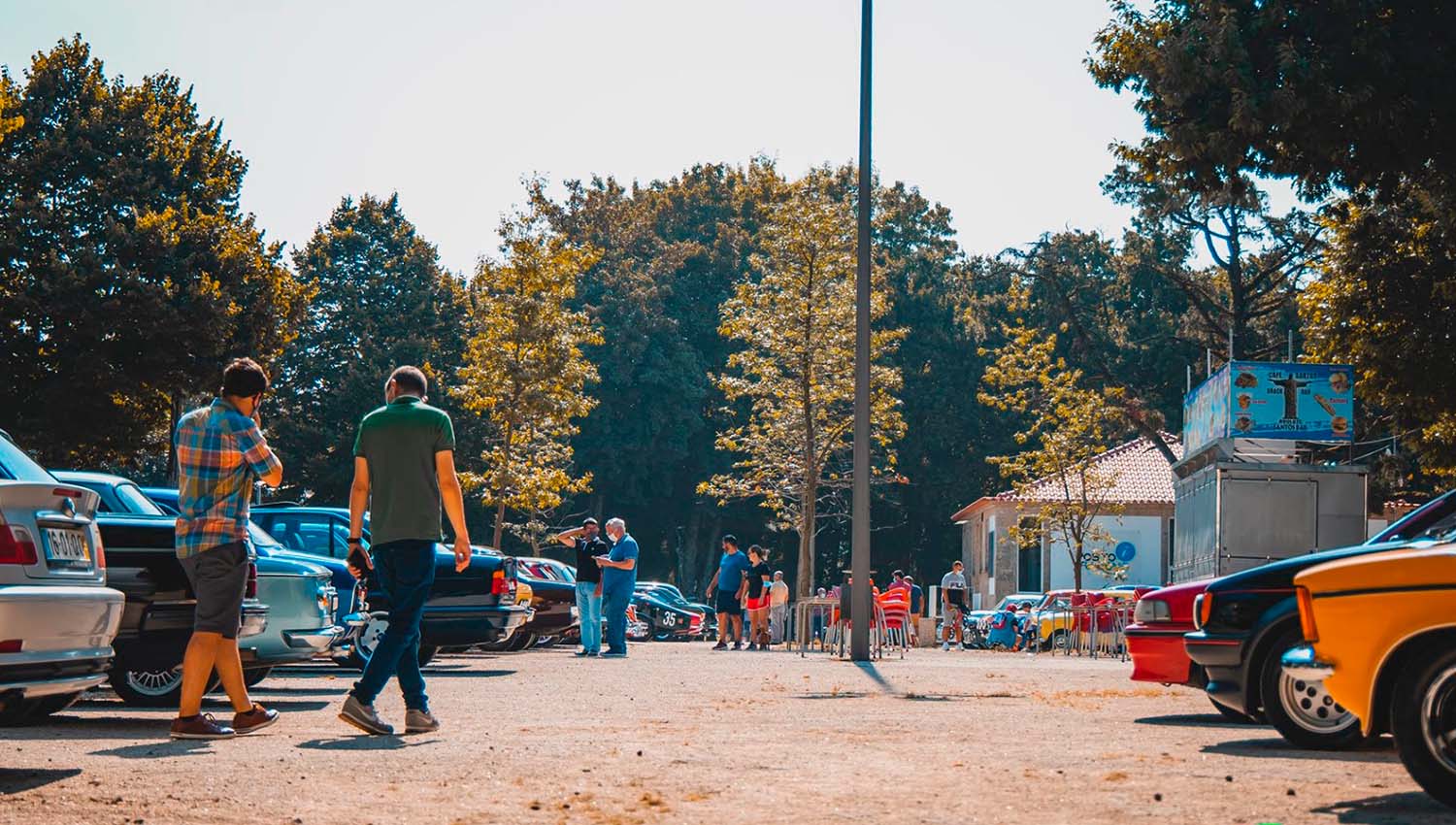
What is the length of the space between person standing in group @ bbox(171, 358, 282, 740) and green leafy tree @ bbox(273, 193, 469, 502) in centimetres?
4466

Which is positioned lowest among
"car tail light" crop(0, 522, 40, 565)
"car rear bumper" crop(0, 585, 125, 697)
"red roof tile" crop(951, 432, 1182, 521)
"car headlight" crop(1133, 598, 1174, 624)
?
"car rear bumper" crop(0, 585, 125, 697)

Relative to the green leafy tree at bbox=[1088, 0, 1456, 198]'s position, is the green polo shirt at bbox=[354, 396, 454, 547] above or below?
below

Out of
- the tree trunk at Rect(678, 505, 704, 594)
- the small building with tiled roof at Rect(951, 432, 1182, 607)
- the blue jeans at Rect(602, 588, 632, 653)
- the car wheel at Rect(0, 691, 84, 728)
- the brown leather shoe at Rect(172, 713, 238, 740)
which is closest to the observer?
the brown leather shoe at Rect(172, 713, 238, 740)

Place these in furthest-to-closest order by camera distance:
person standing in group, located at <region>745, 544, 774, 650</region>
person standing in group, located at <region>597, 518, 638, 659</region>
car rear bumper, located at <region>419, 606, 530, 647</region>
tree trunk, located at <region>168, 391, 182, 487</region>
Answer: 1. tree trunk, located at <region>168, 391, 182, 487</region>
2. person standing in group, located at <region>745, 544, 774, 650</region>
3. person standing in group, located at <region>597, 518, 638, 659</region>
4. car rear bumper, located at <region>419, 606, 530, 647</region>

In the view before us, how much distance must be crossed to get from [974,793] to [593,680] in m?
9.83

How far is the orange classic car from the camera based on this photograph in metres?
7.00

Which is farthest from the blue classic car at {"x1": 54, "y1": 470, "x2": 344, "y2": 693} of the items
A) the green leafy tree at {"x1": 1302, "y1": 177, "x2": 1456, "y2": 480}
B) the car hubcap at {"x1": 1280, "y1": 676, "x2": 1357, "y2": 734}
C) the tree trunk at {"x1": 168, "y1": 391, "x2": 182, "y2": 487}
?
the tree trunk at {"x1": 168, "y1": 391, "x2": 182, "y2": 487}

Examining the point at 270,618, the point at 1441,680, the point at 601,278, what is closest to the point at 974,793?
the point at 1441,680

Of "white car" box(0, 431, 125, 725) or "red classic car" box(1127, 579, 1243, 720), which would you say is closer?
"white car" box(0, 431, 125, 725)

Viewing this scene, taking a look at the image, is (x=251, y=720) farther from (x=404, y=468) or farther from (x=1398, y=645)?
(x=1398, y=645)

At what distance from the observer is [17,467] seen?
27.2 feet

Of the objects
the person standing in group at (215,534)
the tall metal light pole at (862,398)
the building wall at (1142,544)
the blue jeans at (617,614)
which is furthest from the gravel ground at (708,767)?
the building wall at (1142,544)

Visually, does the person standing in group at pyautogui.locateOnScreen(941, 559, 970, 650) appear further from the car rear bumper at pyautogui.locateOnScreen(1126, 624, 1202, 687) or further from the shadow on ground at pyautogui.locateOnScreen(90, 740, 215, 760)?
the shadow on ground at pyautogui.locateOnScreen(90, 740, 215, 760)

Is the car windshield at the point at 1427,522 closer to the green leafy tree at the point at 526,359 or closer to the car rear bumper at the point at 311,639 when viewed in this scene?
the car rear bumper at the point at 311,639
